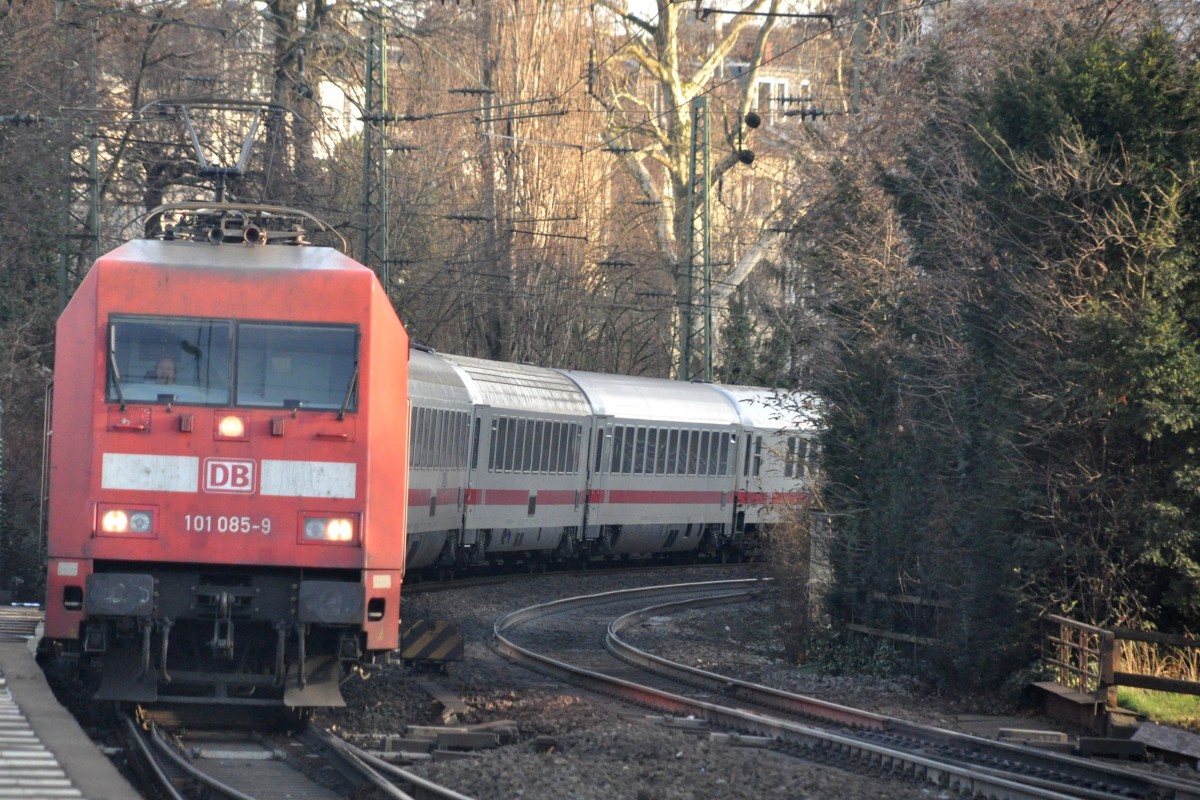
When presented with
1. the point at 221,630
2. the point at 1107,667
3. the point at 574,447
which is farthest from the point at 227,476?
the point at 574,447

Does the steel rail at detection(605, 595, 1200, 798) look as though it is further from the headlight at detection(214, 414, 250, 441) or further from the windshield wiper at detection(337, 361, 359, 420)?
the headlight at detection(214, 414, 250, 441)

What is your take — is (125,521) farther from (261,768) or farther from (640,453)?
(640,453)

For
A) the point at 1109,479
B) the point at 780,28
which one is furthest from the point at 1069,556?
the point at 780,28

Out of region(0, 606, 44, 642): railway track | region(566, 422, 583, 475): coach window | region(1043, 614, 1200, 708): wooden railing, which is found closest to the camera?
region(1043, 614, 1200, 708): wooden railing

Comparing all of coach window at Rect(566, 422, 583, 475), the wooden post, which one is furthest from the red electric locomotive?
coach window at Rect(566, 422, 583, 475)

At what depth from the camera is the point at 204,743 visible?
10617mm

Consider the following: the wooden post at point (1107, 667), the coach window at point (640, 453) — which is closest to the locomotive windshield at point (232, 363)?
the wooden post at point (1107, 667)

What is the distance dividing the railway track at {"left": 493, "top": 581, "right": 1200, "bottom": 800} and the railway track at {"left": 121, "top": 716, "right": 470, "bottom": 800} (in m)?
2.93

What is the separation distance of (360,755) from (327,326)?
8.90 feet

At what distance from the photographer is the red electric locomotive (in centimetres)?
1005

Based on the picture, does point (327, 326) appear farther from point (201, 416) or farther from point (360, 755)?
point (360, 755)

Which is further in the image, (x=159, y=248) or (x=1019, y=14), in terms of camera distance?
(x=1019, y=14)

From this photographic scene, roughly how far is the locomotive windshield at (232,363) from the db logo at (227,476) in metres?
0.38

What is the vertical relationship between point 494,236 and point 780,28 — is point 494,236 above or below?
below
